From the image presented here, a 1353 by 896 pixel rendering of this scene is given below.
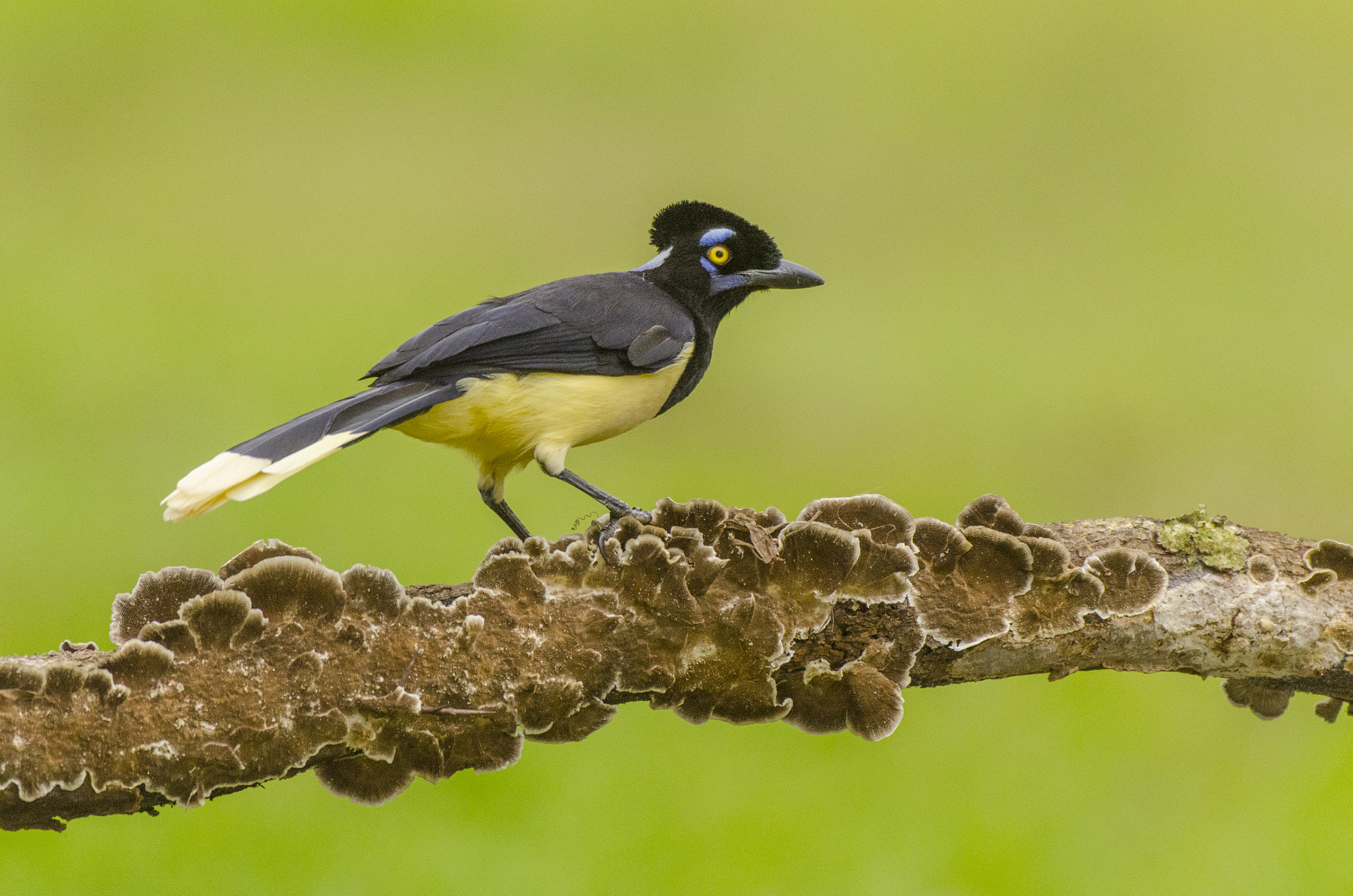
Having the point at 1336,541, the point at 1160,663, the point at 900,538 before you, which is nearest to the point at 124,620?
the point at 900,538

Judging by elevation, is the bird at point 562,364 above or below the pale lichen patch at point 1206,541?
above

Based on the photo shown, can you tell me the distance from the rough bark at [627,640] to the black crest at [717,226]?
3.78 ft

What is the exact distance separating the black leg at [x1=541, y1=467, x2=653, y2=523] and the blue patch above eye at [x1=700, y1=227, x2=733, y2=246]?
0.82 meters

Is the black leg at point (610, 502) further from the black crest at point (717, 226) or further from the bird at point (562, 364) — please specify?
the black crest at point (717, 226)

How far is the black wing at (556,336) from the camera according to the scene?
276 cm

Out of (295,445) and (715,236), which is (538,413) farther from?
(715,236)

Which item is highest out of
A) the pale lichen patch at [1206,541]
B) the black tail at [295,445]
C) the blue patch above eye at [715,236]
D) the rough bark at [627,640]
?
the blue patch above eye at [715,236]

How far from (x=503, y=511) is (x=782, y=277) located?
1031 mm

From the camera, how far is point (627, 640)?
2242 mm

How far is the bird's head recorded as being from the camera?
130 inches

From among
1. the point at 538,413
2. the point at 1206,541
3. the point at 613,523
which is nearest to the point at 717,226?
the point at 538,413

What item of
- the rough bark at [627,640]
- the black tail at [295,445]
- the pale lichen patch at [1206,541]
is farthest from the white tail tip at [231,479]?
the pale lichen patch at [1206,541]

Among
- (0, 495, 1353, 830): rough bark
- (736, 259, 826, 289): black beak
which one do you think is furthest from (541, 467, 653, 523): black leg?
(736, 259, 826, 289): black beak

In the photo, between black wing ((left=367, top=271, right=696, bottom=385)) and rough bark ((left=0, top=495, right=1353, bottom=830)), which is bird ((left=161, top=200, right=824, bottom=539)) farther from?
rough bark ((left=0, top=495, right=1353, bottom=830))
